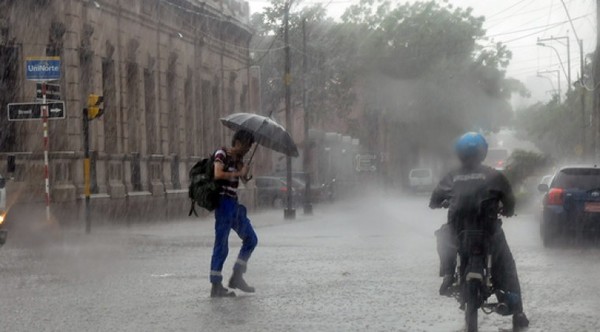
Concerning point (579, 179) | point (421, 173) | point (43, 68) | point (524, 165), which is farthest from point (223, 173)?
point (421, 173)

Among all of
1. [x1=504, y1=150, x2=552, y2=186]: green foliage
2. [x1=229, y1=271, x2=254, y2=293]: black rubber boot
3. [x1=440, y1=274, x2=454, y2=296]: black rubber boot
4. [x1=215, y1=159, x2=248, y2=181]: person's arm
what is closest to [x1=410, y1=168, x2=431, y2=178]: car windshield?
[x1=504, y1=150, x2=552, y2=186]: green foliage

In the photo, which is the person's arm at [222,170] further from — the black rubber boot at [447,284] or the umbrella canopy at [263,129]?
the black rubber boot at [447,284]

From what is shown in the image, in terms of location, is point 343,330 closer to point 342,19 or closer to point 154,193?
point 154,193

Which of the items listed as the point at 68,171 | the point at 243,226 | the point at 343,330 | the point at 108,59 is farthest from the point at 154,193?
the point at 343,330

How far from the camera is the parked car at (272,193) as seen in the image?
55875mm

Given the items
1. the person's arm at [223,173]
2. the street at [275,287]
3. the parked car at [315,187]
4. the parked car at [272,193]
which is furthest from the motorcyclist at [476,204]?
the parked car at [272,193]

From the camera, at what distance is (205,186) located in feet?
44.3

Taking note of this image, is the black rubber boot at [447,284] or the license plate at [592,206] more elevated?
the license plate at [592,206]

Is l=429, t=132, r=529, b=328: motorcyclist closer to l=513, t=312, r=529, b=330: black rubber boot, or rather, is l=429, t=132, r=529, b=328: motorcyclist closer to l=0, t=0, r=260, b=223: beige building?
l=513, t=312, r=529, b=330: black rubber boot

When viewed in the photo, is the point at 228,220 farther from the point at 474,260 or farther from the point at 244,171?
the point at 474,260

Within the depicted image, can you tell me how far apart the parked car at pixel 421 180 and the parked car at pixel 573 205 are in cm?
6010

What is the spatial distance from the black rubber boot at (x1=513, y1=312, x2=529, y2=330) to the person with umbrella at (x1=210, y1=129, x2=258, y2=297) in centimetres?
367

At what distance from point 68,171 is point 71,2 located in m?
4.16

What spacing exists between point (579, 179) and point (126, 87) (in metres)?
19.4
